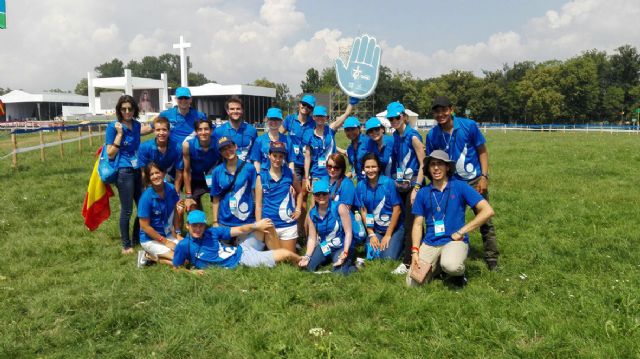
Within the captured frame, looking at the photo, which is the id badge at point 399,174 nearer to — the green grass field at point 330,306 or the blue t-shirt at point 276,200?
the green grass field at point 330,306

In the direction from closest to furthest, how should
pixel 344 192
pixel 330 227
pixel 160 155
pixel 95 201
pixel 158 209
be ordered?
pixel 330 227, pixel 344 192, pixel 158 209, pixel 160 155, pixel 95 201

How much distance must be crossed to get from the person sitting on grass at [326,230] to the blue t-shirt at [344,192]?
0.69 ft

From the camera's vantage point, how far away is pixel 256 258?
5594 mm

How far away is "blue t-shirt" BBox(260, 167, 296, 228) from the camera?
609 centimetres

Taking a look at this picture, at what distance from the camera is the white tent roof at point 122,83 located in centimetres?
7369

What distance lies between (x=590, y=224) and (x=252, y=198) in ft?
17.2

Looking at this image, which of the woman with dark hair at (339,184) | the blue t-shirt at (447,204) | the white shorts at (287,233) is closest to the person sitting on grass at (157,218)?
the white shorts at (287,233)

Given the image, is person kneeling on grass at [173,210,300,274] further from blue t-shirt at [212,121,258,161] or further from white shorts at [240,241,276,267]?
blue t-shirt at [212,121,258,161]

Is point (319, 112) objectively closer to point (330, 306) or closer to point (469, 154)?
point (469, 154)

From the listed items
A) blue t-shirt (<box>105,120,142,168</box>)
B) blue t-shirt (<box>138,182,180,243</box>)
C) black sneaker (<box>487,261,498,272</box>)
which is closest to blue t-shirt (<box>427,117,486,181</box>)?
black sneaker (<box>487,261,498,272</box>)

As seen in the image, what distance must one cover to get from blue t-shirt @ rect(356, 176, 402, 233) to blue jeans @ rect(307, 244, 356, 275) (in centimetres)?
74

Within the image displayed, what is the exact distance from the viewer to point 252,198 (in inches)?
244

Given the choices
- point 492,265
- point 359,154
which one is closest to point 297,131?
point 359,154

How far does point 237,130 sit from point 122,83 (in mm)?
74753
